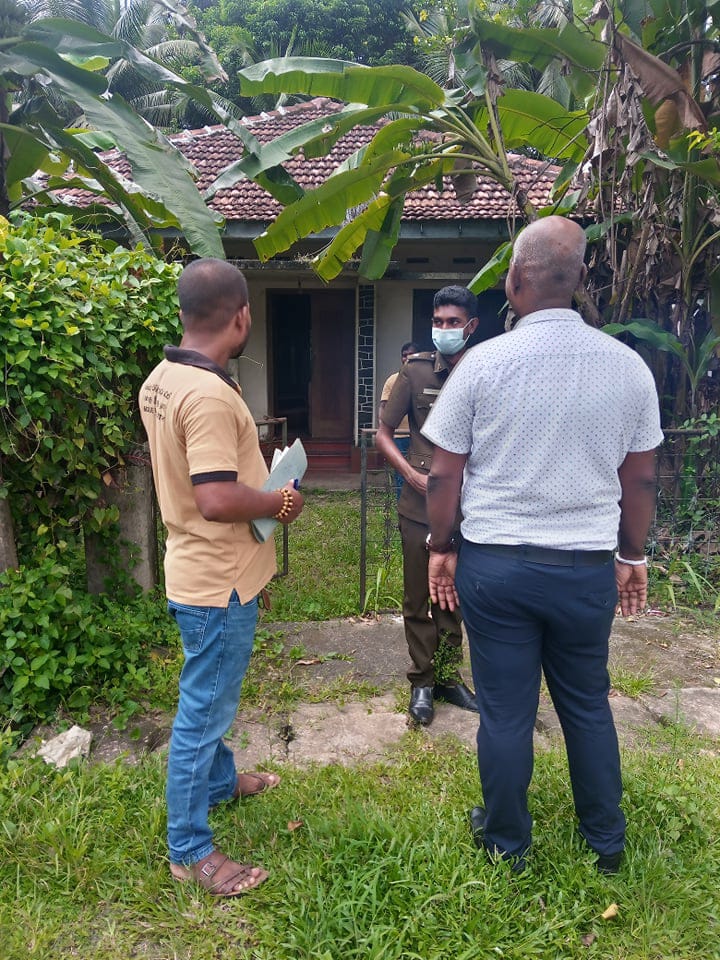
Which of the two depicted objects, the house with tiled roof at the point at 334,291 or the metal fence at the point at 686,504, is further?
the house with tiled roof at the point at 334,291

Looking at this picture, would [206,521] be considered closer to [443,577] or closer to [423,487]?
[443,577]

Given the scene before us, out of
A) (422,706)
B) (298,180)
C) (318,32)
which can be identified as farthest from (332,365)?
(318,32)

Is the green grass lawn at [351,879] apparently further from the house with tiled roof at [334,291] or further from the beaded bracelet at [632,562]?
the house with tiled roof at [334,291]

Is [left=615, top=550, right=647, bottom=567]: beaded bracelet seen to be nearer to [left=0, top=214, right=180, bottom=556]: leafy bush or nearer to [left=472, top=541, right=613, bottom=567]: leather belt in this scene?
[left=472, top=541, right=613, bottom=567]: leather belt

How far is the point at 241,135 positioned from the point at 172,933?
4.06 metres

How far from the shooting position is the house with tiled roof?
7.88m

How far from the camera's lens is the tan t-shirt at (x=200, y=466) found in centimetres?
172

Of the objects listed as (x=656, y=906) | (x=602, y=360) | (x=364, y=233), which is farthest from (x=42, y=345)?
(x=364, y=233)

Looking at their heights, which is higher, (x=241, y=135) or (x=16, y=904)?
(x=241, y=135)

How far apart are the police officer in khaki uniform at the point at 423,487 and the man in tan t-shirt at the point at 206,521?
1087 millimetres

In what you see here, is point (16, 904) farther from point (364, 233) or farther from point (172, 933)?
point (364, 233)

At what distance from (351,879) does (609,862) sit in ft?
2.66

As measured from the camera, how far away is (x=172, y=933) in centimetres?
182

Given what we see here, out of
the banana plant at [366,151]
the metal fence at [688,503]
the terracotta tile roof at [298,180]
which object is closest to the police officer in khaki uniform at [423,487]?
the metal fence at [688,503]
